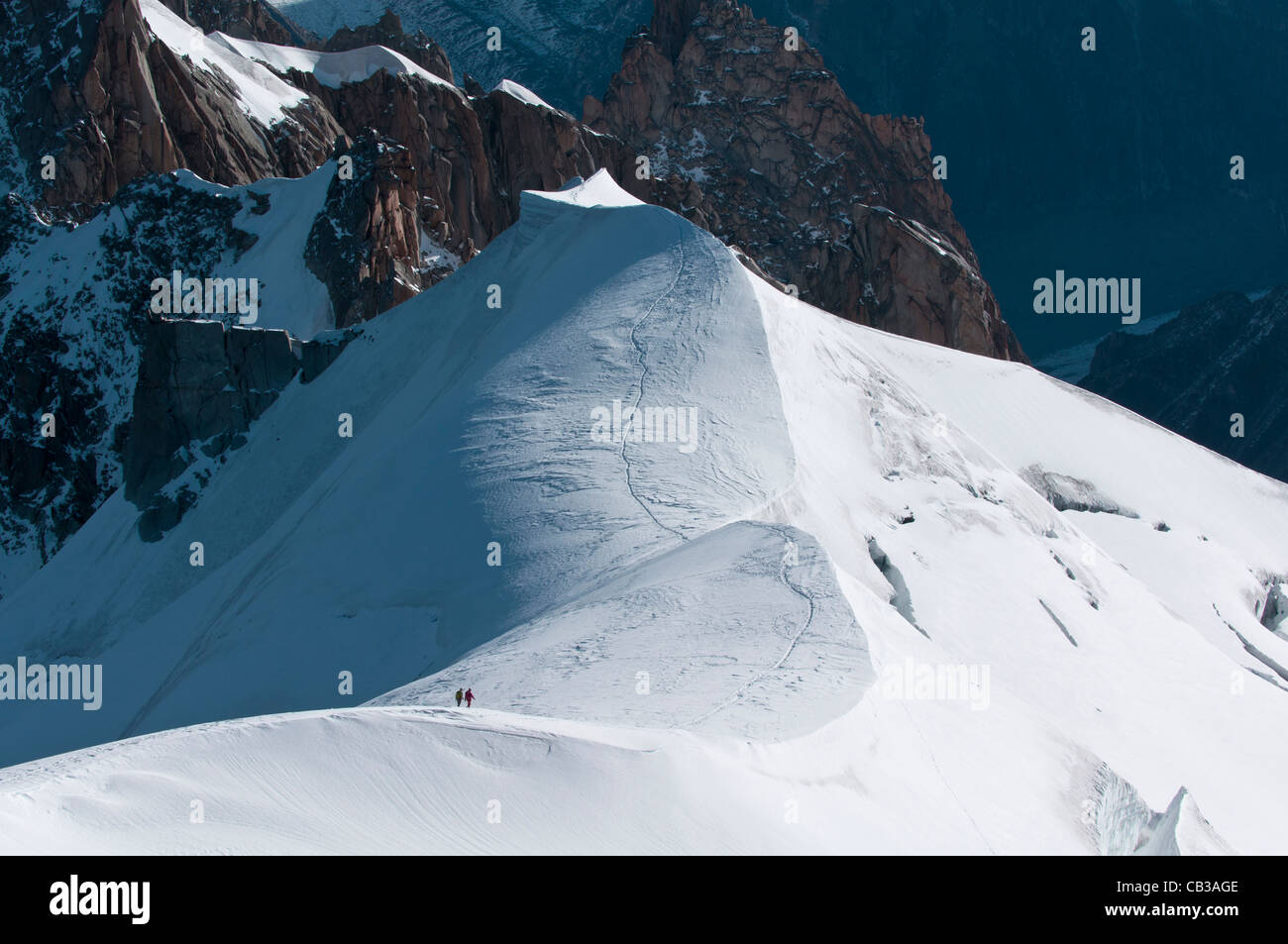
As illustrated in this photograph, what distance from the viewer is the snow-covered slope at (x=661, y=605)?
1301 cm

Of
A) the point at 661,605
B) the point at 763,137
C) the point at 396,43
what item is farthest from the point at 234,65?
the point at 661,605

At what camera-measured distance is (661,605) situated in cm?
1983

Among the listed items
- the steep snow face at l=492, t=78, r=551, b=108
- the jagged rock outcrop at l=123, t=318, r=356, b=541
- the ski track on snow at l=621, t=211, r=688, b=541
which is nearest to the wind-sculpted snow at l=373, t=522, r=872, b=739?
the ski track on snow at l=621, t=211, r=688, b=541

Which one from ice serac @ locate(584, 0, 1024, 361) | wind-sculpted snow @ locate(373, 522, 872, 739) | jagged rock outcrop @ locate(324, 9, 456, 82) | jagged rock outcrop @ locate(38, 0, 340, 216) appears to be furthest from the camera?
jagged rock outcrop @ locate(324, 9, 456, 82)

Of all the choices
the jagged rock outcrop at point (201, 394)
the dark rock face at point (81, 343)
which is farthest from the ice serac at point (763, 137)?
the jagged rock outcrop at point (201, 394)

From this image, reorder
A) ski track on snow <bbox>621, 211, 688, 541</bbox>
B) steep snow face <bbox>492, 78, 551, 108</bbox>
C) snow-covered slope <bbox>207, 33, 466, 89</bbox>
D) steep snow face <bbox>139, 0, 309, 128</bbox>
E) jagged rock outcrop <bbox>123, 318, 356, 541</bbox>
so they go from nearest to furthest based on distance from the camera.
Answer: ski track on snow <bbox>621, 211, 688, 541</bbox>
jagged rock outcrop <bbox>123, 318, 356, 541</bbox>
steep snow face <bbox>139, 0, 309, 128</bbox>
snow-covered slope <bbox>207, 33, 466, 89</bbox>
steep snow face <bbox>492, 78, 551, 108</bbox>

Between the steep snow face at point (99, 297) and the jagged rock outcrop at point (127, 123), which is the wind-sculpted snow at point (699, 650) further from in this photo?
the jagged rock outcrop at point (127, 123)

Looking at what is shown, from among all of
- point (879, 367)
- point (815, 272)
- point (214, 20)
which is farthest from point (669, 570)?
point (214, 20)

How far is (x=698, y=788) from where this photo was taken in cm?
1305

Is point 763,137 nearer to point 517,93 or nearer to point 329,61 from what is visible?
point 517,93

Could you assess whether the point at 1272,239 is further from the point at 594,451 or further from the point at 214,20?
the point at 594,451

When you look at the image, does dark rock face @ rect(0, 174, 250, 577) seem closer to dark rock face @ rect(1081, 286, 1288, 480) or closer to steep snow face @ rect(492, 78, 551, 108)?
steep snow face @ rect(492, 78, 551, 108)

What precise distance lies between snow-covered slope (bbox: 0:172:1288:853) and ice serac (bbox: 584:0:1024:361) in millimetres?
68797

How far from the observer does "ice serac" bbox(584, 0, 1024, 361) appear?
121 metres
